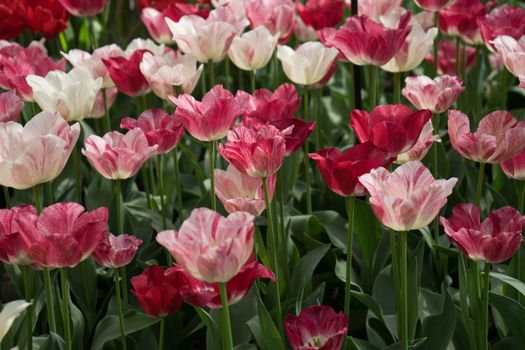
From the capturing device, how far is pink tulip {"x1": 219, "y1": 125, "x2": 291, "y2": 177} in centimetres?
149

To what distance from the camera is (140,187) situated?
2576 millimetres

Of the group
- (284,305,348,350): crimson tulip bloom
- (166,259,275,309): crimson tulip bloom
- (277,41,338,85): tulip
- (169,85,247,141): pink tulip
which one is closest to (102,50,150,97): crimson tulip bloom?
(277,41,338,85): tulip

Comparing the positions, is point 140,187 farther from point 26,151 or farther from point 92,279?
point 26,151

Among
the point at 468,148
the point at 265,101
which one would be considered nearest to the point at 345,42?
the point at 265,101

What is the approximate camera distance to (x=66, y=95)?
6.17 feet

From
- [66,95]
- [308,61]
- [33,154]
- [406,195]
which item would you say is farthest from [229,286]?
[308,61]

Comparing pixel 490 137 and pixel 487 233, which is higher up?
pixel 490 137

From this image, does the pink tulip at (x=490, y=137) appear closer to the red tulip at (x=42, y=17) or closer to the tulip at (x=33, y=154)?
the tulip at (x=33, y=154)

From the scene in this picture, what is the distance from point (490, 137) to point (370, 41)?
0.37 meters

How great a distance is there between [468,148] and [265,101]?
16.6 inches

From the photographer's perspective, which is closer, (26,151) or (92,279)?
(26,151)

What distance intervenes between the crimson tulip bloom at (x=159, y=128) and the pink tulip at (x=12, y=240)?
0.36 meters

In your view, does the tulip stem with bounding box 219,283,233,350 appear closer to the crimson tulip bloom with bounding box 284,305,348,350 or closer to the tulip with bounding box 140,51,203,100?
the crimson tulip bloom with bounding box 284,305,348,350

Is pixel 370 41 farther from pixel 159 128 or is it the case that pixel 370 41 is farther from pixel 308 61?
pixel 159 128
